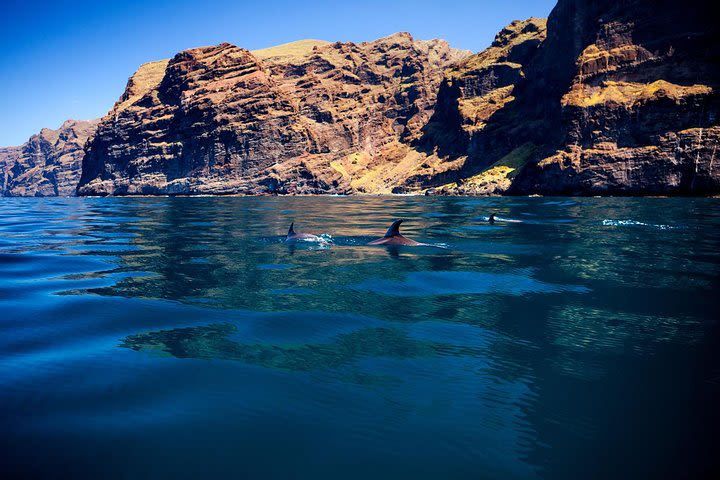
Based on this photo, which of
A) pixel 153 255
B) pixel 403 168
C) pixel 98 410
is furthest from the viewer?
pixel 403 168

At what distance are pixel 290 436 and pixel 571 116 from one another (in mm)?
121860

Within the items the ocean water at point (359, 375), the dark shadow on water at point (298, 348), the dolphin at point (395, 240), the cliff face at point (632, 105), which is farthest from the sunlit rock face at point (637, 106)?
the dark shadow on water at point (298, 348)

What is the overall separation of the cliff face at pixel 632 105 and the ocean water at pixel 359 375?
9567 centimetres

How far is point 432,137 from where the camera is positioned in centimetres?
19500

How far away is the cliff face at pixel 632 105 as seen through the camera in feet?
275

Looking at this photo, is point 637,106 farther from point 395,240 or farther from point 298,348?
point 298,348

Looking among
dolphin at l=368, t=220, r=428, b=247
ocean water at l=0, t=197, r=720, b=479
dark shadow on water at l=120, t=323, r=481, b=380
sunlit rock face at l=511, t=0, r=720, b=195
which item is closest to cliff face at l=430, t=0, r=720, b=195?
sunlit rock face at l=511, t=0, r=720, b=195

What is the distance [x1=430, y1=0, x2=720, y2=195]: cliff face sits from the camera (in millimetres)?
83812

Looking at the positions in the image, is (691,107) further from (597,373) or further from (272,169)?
(272,169)

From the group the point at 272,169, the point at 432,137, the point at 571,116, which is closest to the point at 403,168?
the point at 432,137

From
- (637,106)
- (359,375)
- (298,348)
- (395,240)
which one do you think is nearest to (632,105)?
(637,106)

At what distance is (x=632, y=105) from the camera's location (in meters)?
94.8

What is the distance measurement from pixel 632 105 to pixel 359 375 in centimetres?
11590

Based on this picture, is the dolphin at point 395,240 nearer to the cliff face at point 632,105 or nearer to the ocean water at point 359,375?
the ocean water at point 359,375
